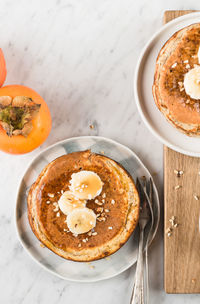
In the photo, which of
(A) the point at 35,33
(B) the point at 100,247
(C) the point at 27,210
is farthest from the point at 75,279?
(A) the point at 35,33

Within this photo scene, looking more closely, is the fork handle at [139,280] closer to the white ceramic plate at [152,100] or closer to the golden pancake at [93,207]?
the golden pancake at [93,207]

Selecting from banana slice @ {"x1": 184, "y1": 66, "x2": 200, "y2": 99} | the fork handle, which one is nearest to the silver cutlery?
the fork handle

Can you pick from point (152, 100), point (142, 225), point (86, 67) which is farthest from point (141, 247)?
point (86, 67)

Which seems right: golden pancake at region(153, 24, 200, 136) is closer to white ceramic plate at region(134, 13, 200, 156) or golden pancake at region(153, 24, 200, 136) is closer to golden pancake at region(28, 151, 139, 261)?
white ceramic plate at region(134, 13, 200, 156)

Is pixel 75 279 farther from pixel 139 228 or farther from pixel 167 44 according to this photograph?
pixel 167 44

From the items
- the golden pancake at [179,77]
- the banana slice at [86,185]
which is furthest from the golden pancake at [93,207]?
the golden pancake at [179,77]
